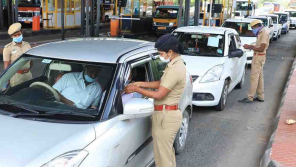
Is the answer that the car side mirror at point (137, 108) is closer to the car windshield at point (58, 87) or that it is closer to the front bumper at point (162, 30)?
the car windshield at point (58, 87)

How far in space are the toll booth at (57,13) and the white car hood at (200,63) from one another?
51.7ft

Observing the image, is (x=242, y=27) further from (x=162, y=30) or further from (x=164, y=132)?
(x=164, y=132)

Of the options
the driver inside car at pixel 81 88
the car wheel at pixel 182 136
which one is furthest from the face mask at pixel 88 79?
the car wheel at pixel 182 136

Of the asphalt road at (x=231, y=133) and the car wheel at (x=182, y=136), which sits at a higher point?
the car wheel at (x=182, y=136)

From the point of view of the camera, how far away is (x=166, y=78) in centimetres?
357

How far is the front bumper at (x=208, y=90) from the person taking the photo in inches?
277

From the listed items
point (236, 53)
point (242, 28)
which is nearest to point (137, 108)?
point (236, 53)

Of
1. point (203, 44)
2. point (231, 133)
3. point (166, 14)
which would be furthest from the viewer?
point (166, 14)

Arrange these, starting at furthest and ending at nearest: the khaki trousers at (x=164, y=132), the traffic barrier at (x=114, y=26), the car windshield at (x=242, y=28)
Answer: the traffic barrier at (x=114, y=26) → the car windshield at (x=242, y=28) → the khaki trousers at (x=164, y=132)

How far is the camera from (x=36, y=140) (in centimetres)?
276

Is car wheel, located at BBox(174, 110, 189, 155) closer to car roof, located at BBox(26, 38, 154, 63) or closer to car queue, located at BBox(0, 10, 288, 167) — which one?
car queue, located at BBox(0, 10, 288, 167)

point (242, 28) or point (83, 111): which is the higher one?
point (242, 28)

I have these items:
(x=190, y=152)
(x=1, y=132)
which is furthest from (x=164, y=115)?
(x=190, y=152)

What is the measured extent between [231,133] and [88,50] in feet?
11.8
